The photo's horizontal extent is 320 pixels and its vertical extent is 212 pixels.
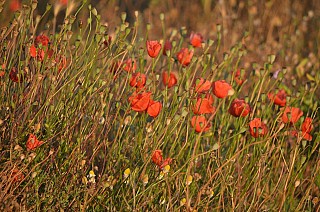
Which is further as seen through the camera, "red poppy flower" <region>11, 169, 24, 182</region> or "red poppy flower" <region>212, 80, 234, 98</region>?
"red poppy flower" <region>212, 80, 234, 98</region>

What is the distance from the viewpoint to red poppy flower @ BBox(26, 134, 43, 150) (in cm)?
200

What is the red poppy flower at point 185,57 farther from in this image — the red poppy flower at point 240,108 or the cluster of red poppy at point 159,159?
the cluster of red poppy at point 159,159

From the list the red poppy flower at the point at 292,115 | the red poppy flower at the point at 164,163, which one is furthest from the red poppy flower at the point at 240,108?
the red poppy flower at the point at 164,163

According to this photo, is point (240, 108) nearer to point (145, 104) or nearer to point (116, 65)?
point (145, 104)

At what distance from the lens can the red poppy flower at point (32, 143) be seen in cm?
200

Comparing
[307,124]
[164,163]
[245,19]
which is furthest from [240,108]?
[245,19]

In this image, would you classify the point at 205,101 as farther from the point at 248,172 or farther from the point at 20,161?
the point at 20,161

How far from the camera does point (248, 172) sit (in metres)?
2.51

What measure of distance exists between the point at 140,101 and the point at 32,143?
369mm

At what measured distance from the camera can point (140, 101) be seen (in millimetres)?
2152

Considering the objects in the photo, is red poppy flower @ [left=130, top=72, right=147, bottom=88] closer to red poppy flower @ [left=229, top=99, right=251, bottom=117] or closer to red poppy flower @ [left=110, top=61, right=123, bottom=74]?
red poppy flower @ [left=110, top=61, right=123, bottom=74]

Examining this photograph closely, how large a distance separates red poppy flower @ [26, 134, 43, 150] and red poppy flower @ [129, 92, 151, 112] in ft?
A: 1.05

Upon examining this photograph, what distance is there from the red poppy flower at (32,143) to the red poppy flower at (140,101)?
1.05 feet

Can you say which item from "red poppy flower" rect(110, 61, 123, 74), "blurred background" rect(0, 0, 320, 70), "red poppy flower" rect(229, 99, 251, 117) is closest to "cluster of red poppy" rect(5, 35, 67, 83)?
"red poppy flower" rect(110, 61, 123, 74)
